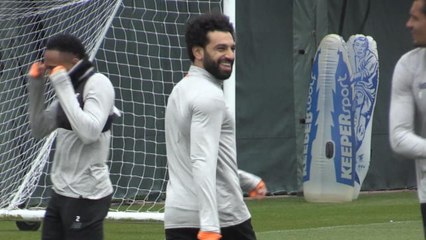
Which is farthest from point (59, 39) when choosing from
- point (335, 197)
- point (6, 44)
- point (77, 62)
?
point (335, 197)

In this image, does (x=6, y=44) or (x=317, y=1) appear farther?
(x=317, y=1)

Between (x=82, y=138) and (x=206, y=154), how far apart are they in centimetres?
143

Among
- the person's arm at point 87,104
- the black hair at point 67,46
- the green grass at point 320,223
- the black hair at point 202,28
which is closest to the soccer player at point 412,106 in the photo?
the black hair at point 202,28

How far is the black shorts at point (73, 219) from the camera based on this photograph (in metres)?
7.14

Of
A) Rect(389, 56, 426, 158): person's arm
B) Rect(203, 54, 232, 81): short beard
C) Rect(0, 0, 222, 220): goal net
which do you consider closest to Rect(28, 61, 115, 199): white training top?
Rect(203, 54, 232, 81): short beard

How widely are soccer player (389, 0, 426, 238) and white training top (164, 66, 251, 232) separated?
0.86 meters

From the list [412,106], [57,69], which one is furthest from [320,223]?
[412,106]

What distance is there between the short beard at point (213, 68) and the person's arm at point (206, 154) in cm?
17

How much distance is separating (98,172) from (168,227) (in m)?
1.45

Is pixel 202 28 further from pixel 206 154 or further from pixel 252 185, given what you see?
pixel 252 185

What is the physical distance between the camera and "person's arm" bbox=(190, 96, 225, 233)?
5641 mm

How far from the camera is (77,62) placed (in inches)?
284

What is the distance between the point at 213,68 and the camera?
19.2 ft

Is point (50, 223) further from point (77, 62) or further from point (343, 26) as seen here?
point (343, 26)
